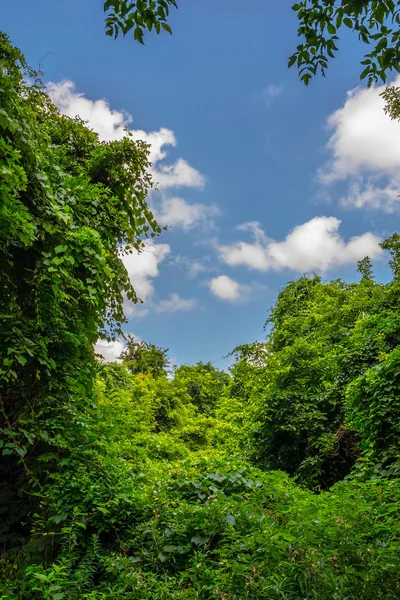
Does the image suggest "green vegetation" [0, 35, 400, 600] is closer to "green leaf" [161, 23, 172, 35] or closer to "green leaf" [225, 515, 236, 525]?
"green leaf" [225, 515, 236, 525]

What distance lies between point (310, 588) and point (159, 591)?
0.94 meters

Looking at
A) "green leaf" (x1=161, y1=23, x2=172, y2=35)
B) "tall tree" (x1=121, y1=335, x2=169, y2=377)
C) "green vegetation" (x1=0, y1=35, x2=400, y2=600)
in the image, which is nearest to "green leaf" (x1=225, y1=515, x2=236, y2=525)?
"green vegetation" (x1=0, y1=35, x2=400, y2=600)

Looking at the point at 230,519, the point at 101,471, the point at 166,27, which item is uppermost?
the point at 166,27

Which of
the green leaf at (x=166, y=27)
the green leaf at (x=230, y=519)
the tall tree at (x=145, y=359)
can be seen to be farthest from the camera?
the tall tree at (x=145, y=359)

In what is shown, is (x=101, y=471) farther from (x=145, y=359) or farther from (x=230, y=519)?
(x=145, y=359)

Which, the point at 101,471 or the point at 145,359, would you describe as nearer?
the point at 101,471

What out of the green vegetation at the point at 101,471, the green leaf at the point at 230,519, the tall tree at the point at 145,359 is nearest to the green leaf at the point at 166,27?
the green vegetation at the point at 101,471

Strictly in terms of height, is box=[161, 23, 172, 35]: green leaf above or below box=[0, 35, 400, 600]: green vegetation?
above

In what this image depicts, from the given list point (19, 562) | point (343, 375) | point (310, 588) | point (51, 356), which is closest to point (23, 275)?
point (51, 356)

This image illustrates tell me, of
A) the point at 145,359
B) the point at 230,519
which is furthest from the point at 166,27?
the point at 145,359

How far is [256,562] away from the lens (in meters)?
2.35

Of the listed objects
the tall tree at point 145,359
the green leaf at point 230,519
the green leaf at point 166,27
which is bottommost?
the green leaf at point 230,519

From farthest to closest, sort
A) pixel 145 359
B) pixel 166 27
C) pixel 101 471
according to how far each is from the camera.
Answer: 1. pixel 145 359
2. pixel 101 471
3. pixel 166 27

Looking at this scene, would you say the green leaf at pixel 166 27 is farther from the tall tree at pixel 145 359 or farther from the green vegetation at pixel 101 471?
the tall tree at pixel 145 359
